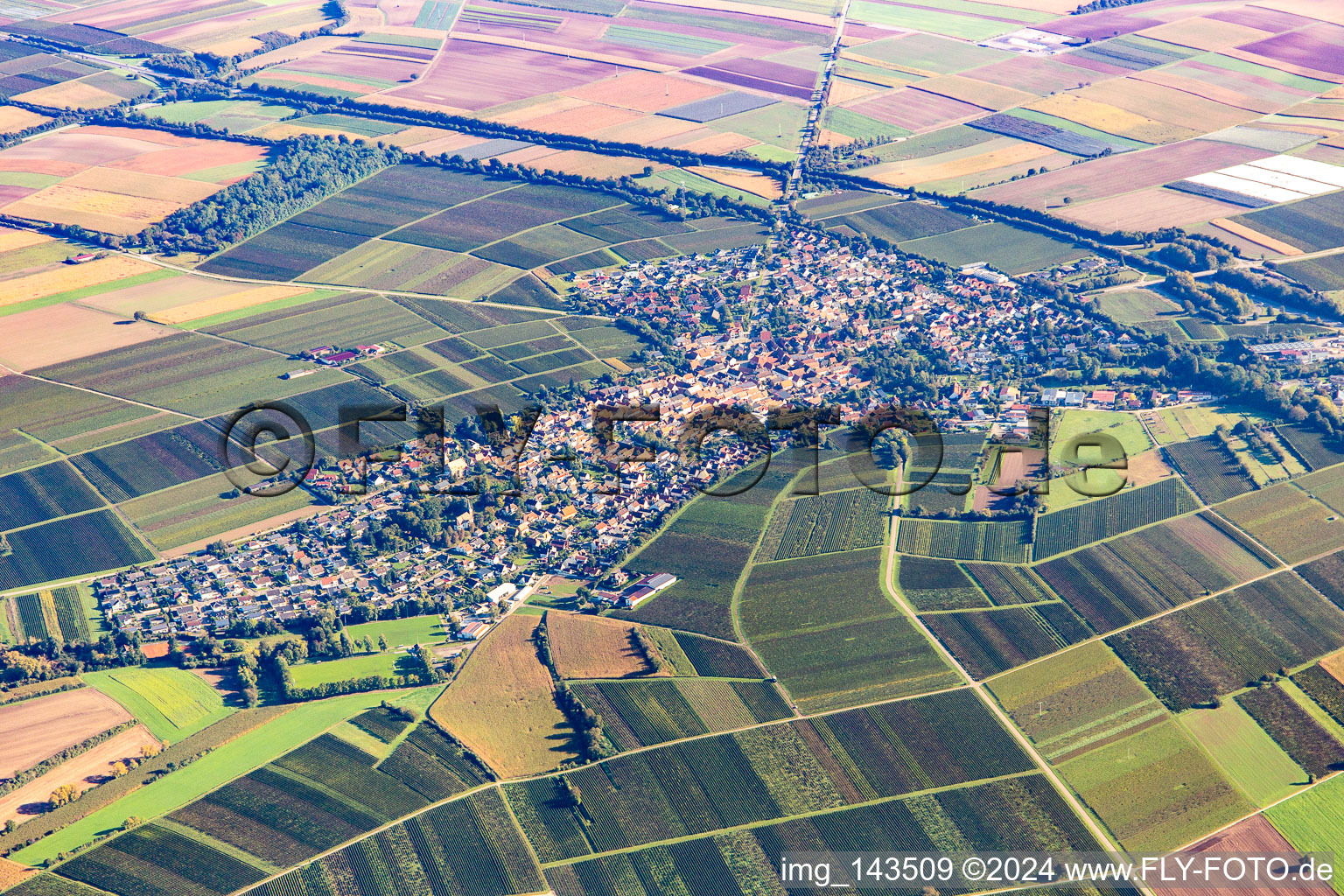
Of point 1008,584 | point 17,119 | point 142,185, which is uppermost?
point 17,119

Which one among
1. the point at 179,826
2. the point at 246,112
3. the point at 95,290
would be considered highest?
the point at 246,112

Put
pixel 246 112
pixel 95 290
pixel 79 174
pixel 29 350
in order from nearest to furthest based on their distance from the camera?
1. pixel 29 350
2. pixel 95 290
3. pixel 79 174
4. pixel 246 112

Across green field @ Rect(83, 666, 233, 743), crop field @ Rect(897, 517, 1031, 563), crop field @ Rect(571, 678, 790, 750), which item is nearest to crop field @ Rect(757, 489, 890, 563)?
crop field @ Rect(897, 517, 1031, 563)

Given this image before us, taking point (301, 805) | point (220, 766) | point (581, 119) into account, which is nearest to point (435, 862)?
point (301, 805)

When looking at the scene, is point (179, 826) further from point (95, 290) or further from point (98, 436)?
point (95, 290)

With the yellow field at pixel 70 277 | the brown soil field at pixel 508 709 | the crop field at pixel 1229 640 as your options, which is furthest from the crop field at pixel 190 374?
the crop field at pixel 1229 640

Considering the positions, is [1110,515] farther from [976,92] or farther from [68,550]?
[976,92]

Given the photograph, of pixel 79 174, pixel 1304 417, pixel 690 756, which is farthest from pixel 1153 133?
pixel 79 174
